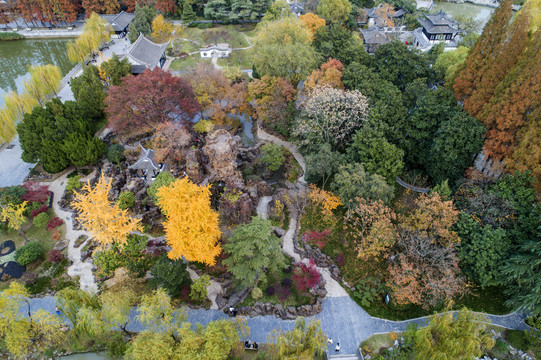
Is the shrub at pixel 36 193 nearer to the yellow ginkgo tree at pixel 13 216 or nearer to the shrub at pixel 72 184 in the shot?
the yellow ginkgo tree at pixel 13 216

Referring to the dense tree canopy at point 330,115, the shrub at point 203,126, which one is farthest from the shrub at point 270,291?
the shrub at point 203,126

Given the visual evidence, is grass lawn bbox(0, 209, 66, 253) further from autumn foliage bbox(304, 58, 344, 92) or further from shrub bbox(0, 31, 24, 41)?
shrub bbox(0, 31, 24, 41)

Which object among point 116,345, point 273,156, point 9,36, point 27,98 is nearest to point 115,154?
point 27,98

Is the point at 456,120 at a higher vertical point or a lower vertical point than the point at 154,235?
higher

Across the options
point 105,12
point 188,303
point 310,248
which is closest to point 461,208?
point 310,248

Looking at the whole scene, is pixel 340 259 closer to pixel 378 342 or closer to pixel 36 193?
pixel 378 342

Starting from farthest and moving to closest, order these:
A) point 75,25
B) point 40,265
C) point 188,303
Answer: point 75,25, point 40,265, point 188,303

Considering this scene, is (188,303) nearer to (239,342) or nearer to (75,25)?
(239,342)
